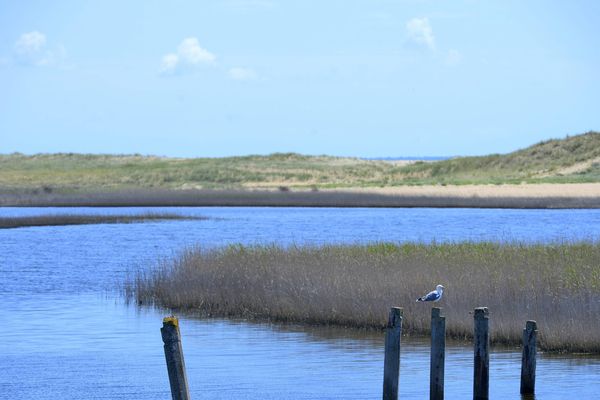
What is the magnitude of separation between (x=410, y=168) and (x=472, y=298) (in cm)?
9755

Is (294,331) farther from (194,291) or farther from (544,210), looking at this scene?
(544,210)

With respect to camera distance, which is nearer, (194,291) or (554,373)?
(554,373)

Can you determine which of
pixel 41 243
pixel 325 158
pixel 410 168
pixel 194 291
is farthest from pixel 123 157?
pixel 194 291

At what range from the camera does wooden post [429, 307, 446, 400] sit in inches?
545

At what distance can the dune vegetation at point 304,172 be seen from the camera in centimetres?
9931

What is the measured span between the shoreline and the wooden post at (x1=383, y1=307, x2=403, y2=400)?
5522 cm

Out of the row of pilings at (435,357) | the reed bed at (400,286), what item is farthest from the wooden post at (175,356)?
the reed bed at (400,286)

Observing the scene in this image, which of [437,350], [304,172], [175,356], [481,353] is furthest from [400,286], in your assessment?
[304,172]

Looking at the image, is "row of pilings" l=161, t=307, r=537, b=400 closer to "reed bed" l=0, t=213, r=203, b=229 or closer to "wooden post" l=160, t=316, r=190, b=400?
"wooden post" l=160, t=316, r=190, b=400

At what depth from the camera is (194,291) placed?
25.8 m

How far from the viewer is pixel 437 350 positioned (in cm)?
1395

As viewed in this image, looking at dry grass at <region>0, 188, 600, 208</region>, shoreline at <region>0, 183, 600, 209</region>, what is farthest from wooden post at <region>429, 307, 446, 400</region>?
dry grass at <region>0, 188, 600, 208</region>

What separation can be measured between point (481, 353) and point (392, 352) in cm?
161

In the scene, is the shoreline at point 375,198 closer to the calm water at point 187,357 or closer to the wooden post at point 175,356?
the calm water at point 187,357
